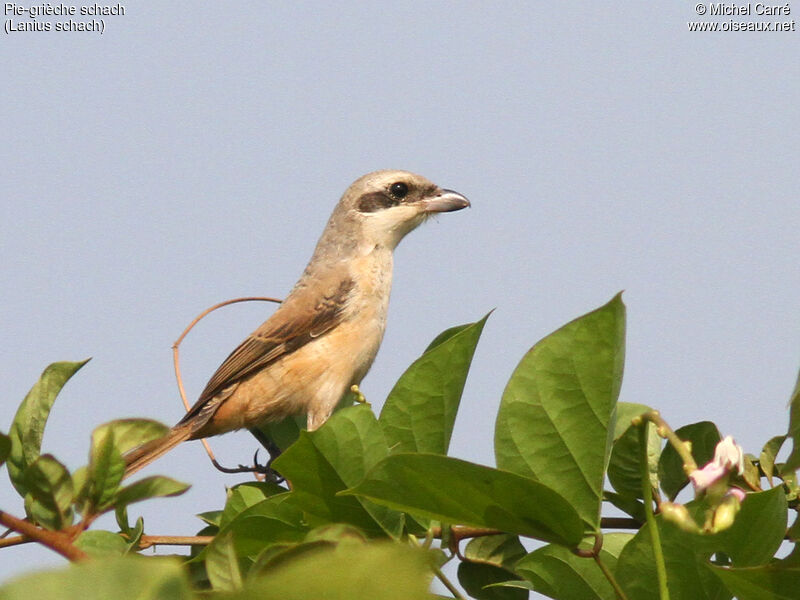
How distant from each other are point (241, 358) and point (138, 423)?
183 inches

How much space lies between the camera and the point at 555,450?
5.93 ft

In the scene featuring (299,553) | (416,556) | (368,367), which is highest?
(416,556)

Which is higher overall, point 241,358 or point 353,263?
point 353,263

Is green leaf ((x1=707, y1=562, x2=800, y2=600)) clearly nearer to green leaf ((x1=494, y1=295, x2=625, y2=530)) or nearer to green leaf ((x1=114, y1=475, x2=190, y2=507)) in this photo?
green leaf ((x1=494, y1=295, x2=625, y2=530))

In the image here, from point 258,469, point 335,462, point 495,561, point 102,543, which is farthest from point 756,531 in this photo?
point 258,469

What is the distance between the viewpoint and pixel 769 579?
5.27 ft

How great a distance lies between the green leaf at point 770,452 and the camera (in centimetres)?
230

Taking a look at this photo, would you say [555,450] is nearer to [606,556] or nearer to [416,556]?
[606,556]

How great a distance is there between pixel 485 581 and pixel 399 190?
4.90 meters

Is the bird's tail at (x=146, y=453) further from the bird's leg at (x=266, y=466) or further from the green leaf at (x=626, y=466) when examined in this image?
the green leaf at (x=626, y=466)

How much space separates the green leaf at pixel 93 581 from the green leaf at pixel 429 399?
1164 mm

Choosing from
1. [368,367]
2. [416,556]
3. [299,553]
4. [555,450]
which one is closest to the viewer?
[416,556]

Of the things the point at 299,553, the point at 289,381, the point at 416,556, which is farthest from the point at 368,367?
the point at 416,556

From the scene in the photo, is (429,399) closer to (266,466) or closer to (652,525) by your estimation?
(652,525)
